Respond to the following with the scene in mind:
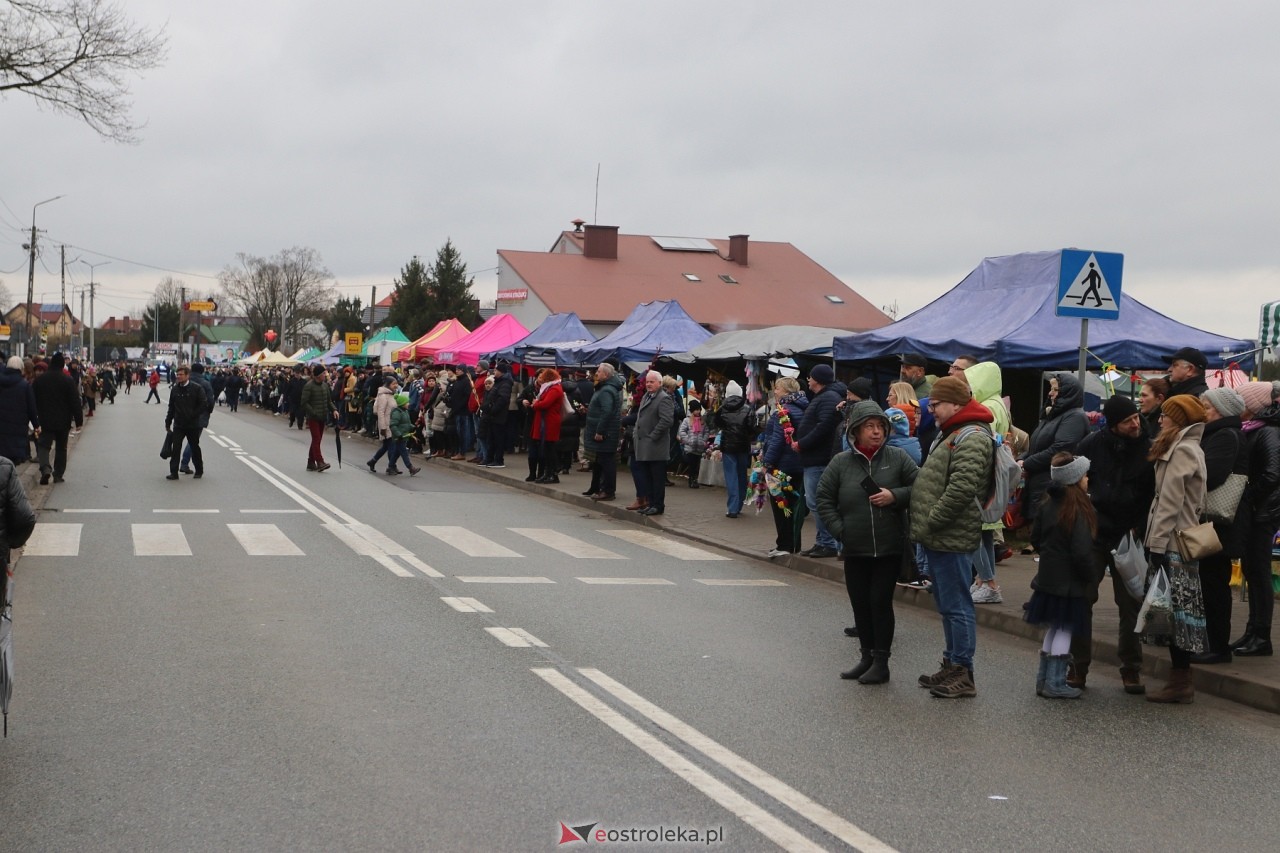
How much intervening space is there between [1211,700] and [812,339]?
45.4 ft

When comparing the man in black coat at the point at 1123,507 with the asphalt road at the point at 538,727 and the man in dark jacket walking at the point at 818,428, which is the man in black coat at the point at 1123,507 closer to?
the asphalt road at the point at 538,727

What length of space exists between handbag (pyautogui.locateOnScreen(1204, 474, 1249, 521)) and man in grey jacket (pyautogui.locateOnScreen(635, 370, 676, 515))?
8.91 metres

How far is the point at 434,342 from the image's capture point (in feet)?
131

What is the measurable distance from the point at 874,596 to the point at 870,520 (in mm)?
462

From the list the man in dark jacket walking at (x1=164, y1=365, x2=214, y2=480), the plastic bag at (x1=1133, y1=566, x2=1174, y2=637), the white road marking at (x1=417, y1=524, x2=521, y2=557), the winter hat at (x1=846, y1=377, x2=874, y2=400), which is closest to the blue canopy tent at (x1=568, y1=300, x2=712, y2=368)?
the man in dark jacket walking at (x1=164, y1=365, x2=214, y2=480)

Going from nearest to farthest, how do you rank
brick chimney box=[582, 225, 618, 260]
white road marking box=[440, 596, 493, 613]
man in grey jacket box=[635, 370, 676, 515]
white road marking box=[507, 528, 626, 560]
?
white road marking box=[440, 596, 493, 613] < white road marking box=[507, 528, 626, 560] < man in grey jacket box=[635, 370, 676, 515] < brick chimney box=[582, 225, 618, 260]

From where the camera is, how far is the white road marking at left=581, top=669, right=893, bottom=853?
16.1 feet

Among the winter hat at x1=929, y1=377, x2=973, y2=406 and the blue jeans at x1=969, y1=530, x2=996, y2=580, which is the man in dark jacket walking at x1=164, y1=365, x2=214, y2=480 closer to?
the blue jeans at x1=969, y1=530, x2=996, y2=580

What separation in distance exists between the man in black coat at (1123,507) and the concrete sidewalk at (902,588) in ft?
1.94

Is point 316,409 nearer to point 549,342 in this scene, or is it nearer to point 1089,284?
point 549,342

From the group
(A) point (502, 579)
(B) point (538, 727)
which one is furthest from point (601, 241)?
(B) point (538, 727)

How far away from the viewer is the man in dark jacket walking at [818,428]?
40.7 feet

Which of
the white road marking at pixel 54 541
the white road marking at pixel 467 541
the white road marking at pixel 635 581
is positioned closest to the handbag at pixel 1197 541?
the white road marking at pixel 635 581

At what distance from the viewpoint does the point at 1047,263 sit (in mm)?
17344
